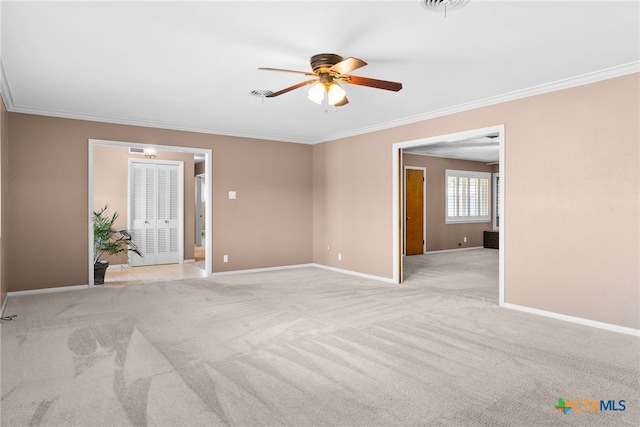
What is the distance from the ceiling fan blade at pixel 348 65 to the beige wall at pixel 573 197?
244cm

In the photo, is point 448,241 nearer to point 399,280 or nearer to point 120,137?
point 399,280

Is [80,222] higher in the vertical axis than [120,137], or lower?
lower

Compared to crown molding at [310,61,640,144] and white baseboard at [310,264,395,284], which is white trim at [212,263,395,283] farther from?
crown molding at [310,61,640,144]

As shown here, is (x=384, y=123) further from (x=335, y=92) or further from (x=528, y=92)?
(x=335, y=92)

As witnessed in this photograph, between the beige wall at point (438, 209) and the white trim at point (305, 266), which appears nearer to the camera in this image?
the white trim at point (305, 266)

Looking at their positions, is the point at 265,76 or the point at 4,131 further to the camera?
the point at 4,131

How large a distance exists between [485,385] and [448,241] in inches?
307

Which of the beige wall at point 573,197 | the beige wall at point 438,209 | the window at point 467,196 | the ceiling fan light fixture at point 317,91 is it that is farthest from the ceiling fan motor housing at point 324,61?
the window at point 467,196

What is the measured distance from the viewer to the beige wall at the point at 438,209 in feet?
31.8

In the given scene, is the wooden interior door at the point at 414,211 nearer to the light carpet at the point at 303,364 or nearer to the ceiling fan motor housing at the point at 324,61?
the light carpet at the point at 303,364

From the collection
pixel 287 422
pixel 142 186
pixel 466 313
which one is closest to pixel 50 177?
pixel 142 186

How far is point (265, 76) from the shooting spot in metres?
3.87

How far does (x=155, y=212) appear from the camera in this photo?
793 centimetres

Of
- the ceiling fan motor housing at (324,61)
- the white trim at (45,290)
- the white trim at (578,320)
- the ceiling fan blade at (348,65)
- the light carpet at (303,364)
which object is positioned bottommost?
the light carpet at (303,364)
